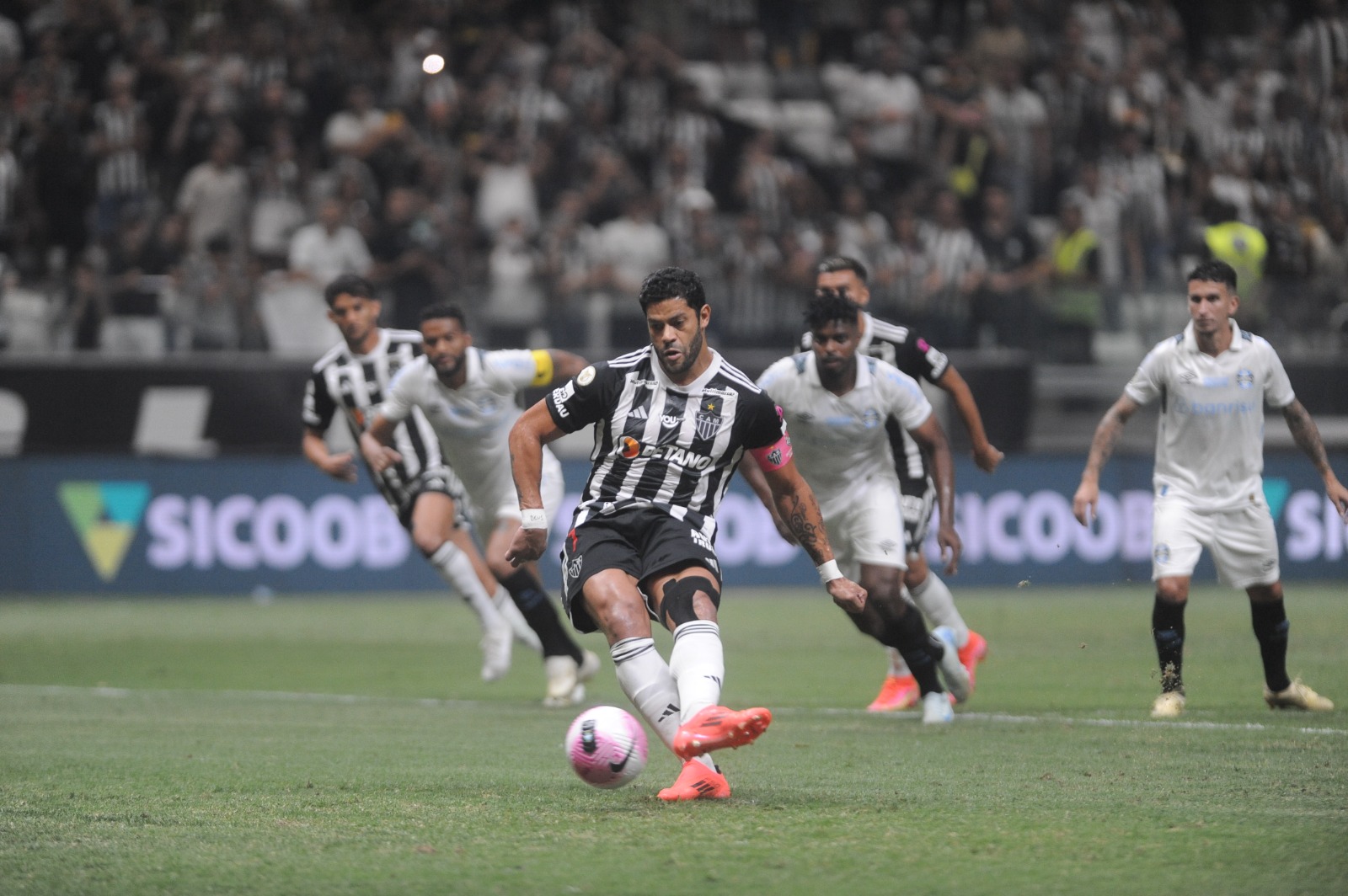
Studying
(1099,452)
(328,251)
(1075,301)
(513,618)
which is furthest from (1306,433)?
(328,251)

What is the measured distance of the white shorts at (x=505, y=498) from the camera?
37.7ft

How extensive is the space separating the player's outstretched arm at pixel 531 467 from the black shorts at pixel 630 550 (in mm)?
219

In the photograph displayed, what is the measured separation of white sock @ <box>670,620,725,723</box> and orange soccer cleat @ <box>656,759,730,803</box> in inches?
9.3

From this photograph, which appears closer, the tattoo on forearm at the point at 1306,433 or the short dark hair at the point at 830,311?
the short dark hair at the point at 830,311

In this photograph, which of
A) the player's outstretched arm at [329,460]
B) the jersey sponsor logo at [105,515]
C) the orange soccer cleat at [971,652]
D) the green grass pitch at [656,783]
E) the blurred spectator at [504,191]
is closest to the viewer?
the green grass pitch at [656,783]

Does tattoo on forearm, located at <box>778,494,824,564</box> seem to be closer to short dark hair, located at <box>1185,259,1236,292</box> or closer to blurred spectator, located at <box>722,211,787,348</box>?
short dark hair, located at <box>1185,259,1236,292</box>

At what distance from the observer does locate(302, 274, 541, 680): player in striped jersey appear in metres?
11.9

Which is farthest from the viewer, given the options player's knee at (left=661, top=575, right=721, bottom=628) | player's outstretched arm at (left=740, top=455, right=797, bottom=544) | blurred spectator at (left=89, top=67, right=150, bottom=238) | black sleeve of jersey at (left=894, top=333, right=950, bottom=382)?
blurred spectator at (left=89, top=67, right=150, bottom=238)

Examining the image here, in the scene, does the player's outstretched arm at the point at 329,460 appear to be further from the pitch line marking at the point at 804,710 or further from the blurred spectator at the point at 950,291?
the blurred spectator at the point at 950,291

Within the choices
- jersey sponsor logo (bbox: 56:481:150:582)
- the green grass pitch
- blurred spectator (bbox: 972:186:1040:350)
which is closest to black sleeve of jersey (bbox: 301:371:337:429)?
the green grass pitch

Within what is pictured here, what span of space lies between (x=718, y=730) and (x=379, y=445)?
5593 mm

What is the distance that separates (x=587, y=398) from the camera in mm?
6906

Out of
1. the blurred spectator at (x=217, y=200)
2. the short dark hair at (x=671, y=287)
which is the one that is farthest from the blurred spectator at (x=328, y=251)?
the short dark hair at (x=671, y=287)

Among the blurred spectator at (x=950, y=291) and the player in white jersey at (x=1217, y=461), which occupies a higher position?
the blurred spectator at (x=950, y=291)
